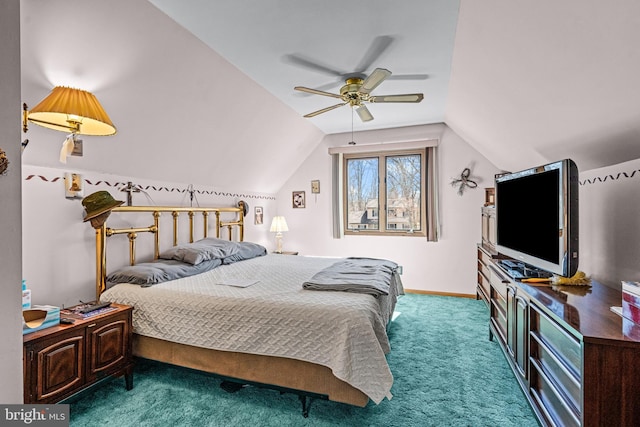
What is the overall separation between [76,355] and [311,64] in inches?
106

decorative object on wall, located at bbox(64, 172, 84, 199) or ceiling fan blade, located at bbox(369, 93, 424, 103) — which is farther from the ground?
ceiling fan blade, located at bbox(369, 93, 424, 103)

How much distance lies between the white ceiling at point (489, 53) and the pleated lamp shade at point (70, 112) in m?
0.75

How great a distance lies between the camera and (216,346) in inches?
83.8

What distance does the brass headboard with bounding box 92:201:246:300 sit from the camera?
8.53 ft

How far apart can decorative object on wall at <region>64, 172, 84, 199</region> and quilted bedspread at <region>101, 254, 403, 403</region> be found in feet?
2.57

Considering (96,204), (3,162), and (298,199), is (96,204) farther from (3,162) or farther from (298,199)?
(298,199)

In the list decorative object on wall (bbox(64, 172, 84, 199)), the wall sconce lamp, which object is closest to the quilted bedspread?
decorative object on wall (bbox(64, 172, 84, 199))

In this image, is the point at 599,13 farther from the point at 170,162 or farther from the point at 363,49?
the point at 170,162

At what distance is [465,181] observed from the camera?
460cm

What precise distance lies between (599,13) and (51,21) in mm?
2671

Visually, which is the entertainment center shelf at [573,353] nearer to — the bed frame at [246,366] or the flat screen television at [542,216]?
the flat screen television at [542,216]

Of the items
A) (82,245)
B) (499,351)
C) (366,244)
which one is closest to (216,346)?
(82,245)

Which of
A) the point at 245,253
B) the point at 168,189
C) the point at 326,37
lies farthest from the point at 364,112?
the point at 168,189

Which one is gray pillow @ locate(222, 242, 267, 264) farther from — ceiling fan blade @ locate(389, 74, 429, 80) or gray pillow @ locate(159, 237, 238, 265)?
ceiling fan blade @ locate(389, 74, 429, 80)
